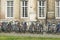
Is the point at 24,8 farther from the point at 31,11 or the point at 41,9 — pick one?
the point at 41,9

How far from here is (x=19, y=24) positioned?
39219 millimetres

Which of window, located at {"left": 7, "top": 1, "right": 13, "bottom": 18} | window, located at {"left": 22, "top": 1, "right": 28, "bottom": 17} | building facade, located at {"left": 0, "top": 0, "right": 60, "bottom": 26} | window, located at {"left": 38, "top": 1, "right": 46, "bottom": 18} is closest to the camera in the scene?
building facade, located at {"left": 0, "top": 0, "right": 60, "bottom": 26}

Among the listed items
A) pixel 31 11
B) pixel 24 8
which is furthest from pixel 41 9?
pixel 24 8

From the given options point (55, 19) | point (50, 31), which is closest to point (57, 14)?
point (55, 19)

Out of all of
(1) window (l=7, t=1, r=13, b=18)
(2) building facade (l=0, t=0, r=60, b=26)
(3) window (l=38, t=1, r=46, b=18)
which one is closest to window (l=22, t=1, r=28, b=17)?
(2) building facade (l=0, t=0, r=60, b=26)

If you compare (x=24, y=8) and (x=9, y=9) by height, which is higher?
(x=24, y=8)

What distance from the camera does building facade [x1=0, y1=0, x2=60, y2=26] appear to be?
3991cm

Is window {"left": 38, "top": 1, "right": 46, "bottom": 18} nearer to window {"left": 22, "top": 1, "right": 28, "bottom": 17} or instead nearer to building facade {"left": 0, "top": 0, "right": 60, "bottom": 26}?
building facade {"left": 0, "top": 0, "right": 60, "bottom": 26}

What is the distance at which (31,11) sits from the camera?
131ft

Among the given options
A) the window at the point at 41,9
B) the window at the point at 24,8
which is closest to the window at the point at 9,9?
the window at the point at 24,8

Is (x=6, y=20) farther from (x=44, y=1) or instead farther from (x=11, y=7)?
Result: (x=44, y=1)

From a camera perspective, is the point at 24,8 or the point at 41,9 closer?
the point at 41,9

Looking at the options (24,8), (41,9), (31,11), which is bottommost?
(31,11)

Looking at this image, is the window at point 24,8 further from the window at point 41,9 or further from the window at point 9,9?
the window at point 41,9
